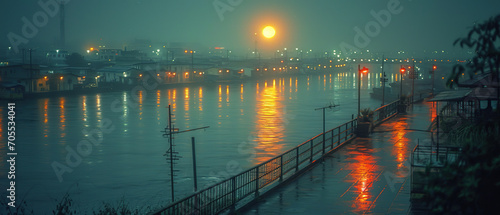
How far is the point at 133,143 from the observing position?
29250mm

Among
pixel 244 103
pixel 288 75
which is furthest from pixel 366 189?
pixel 288 75

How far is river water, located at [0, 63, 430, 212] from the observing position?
1903 centimetres

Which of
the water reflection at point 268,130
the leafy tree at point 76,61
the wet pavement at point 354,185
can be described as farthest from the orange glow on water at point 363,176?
the leafy tree at point 76,61

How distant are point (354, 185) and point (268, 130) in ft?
75.4

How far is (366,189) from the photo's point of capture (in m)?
11.0

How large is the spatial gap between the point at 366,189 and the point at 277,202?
7.03 ft

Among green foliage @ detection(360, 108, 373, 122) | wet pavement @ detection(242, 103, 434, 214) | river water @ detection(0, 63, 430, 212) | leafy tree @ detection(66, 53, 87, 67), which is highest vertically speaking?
leafy tree @ detection(66, 53, 87, 67)

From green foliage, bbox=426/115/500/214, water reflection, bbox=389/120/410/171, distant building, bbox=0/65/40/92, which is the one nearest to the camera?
green foliage, bbox=426/115/500/214

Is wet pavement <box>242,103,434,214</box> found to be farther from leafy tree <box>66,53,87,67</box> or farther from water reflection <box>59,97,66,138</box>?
leafy tree <box>66,53,87,67</box>

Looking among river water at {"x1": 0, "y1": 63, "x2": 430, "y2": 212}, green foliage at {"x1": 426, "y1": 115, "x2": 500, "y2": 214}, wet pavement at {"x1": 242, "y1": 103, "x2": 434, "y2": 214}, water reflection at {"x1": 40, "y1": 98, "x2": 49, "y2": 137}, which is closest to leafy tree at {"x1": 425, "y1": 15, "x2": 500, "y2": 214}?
green foliage at {"x1": 426, "y1": 115, "x2": 500, "y2": 214}

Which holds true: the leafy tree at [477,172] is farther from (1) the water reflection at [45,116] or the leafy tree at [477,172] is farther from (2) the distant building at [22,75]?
(2) the distant building at [22,75]

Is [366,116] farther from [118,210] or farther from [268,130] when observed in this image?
[268,130]

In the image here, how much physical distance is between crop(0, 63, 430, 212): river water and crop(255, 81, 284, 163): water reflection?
5 cm

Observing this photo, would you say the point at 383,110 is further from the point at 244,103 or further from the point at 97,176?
the point at 244,103
